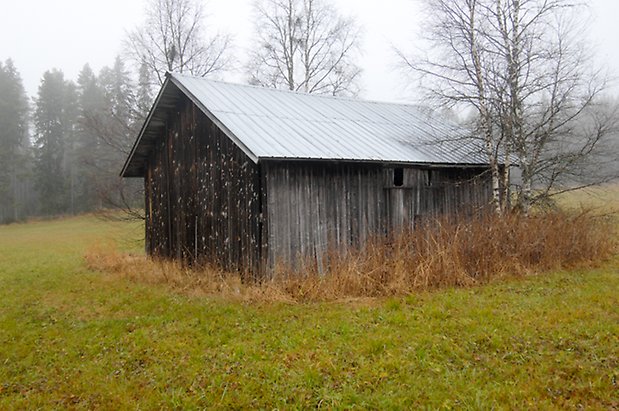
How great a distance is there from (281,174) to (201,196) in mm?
2854

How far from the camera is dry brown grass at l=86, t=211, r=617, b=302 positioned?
898cm

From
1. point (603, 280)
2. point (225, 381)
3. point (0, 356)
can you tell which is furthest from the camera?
point (603, 280)

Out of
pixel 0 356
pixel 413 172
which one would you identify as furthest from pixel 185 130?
pixel 0 356

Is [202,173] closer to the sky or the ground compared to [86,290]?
closer to the sky

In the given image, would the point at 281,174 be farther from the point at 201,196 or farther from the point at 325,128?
the point at 201,196

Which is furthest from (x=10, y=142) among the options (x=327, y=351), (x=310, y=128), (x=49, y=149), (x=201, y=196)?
(x=327, y=351)

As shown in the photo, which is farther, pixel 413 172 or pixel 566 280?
pixel 413 172

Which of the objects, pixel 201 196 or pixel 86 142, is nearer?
pixel 201 196

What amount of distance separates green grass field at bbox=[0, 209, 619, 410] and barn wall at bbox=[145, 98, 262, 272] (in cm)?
183

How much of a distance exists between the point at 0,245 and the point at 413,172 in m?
22.9

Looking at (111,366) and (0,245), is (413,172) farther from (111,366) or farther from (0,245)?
(0,245)

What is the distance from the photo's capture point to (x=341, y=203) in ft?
34.8

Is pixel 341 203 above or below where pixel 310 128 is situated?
below

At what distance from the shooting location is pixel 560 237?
11.2m
